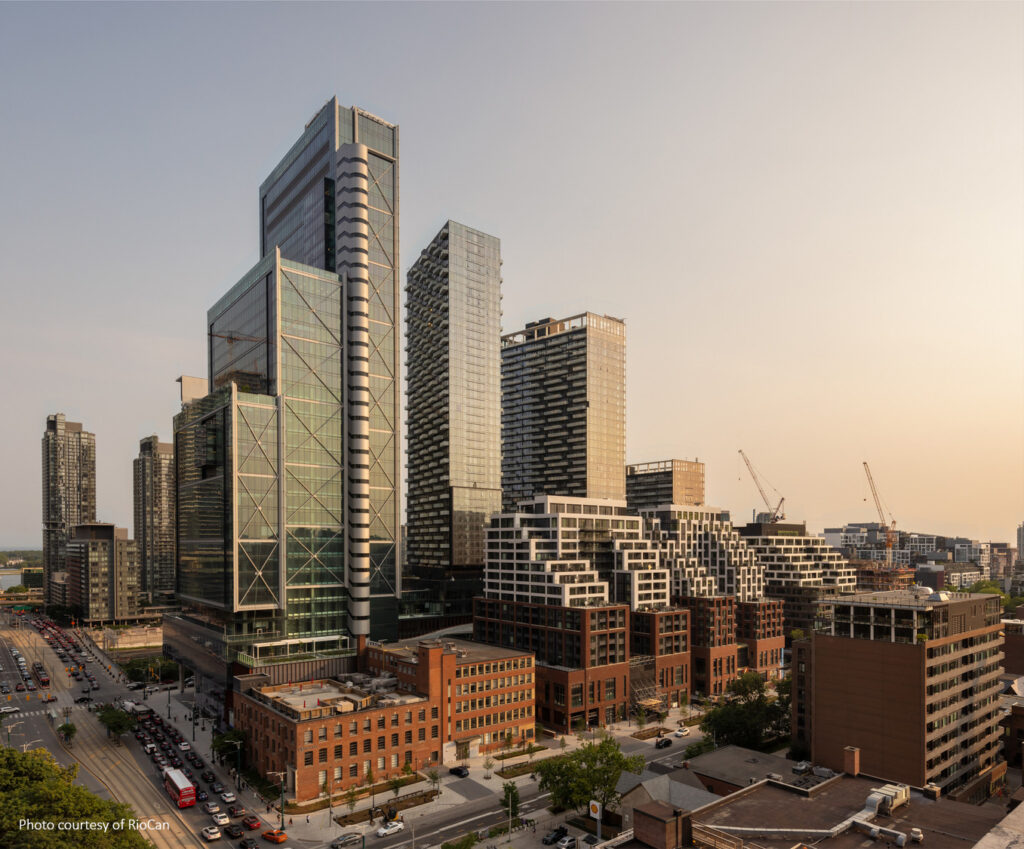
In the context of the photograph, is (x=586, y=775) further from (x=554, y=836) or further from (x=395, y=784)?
(x=395, y=784)

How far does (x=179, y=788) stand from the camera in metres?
101

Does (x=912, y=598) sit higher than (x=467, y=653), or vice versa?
(x=912, y=598)

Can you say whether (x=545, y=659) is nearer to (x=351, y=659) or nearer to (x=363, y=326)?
(x=351, y=659)

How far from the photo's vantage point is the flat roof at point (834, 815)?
5847cm

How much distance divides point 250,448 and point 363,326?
3835 cm

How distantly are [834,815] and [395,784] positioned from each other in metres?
59.5

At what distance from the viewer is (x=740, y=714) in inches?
4717

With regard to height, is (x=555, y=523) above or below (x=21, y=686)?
above

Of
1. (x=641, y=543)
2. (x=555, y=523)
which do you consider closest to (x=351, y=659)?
(x=555, y=523)

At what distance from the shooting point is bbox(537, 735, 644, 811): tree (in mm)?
90375

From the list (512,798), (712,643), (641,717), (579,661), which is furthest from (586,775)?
(712,643)

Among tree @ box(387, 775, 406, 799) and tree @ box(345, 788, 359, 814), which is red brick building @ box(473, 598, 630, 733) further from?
tree @ box(345, 788, 359, 814)

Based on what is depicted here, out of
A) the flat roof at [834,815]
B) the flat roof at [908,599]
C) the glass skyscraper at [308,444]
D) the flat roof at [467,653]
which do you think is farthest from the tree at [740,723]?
the glass skyscraper at [308,444]

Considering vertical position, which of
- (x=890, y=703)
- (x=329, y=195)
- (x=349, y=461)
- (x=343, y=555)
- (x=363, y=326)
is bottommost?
(x=890, y=703)
